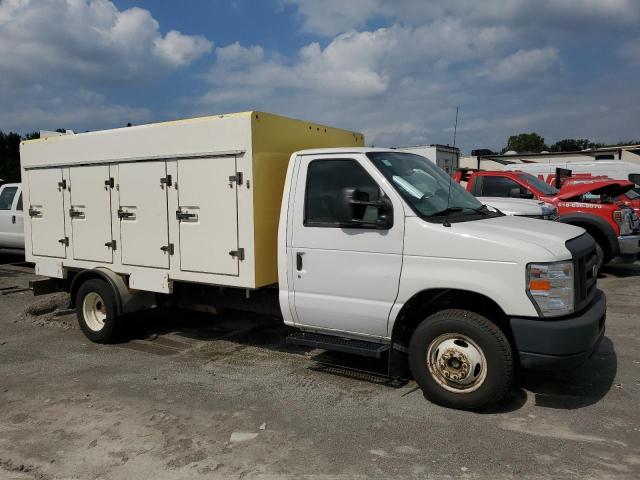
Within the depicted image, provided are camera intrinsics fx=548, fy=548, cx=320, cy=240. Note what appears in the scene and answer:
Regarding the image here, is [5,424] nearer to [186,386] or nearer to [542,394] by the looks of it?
[186,386]

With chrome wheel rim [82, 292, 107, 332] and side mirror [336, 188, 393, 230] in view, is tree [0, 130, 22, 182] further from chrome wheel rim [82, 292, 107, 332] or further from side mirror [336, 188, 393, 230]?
side mirror [336, 188, 393, 230]

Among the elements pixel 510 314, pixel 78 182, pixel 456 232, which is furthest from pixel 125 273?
pixel 510 314

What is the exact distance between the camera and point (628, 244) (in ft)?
33.4

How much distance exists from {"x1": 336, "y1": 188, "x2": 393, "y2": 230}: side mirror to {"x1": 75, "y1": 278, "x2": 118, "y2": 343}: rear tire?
3263 mm

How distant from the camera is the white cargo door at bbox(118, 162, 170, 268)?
19.9 ft

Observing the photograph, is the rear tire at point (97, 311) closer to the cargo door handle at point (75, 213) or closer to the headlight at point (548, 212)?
the cargo door handle at point (75, 213)

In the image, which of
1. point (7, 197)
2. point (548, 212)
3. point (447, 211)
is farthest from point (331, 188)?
point (7, 197)

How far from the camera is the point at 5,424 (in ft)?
14.8

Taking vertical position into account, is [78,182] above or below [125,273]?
above

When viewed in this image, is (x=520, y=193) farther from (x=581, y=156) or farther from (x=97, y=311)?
(x=581, y=156)

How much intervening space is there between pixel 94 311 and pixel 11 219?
759 cm

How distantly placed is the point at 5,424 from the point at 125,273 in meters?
2.32

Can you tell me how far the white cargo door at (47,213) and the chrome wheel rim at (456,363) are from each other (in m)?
5.08

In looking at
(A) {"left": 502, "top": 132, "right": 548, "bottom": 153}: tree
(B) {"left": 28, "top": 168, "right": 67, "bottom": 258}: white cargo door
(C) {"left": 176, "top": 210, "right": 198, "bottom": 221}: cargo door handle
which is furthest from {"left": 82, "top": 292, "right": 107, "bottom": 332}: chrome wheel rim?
(A) {"left": 502, "top": 132, "right": 548, "bottom": 153}: tree
